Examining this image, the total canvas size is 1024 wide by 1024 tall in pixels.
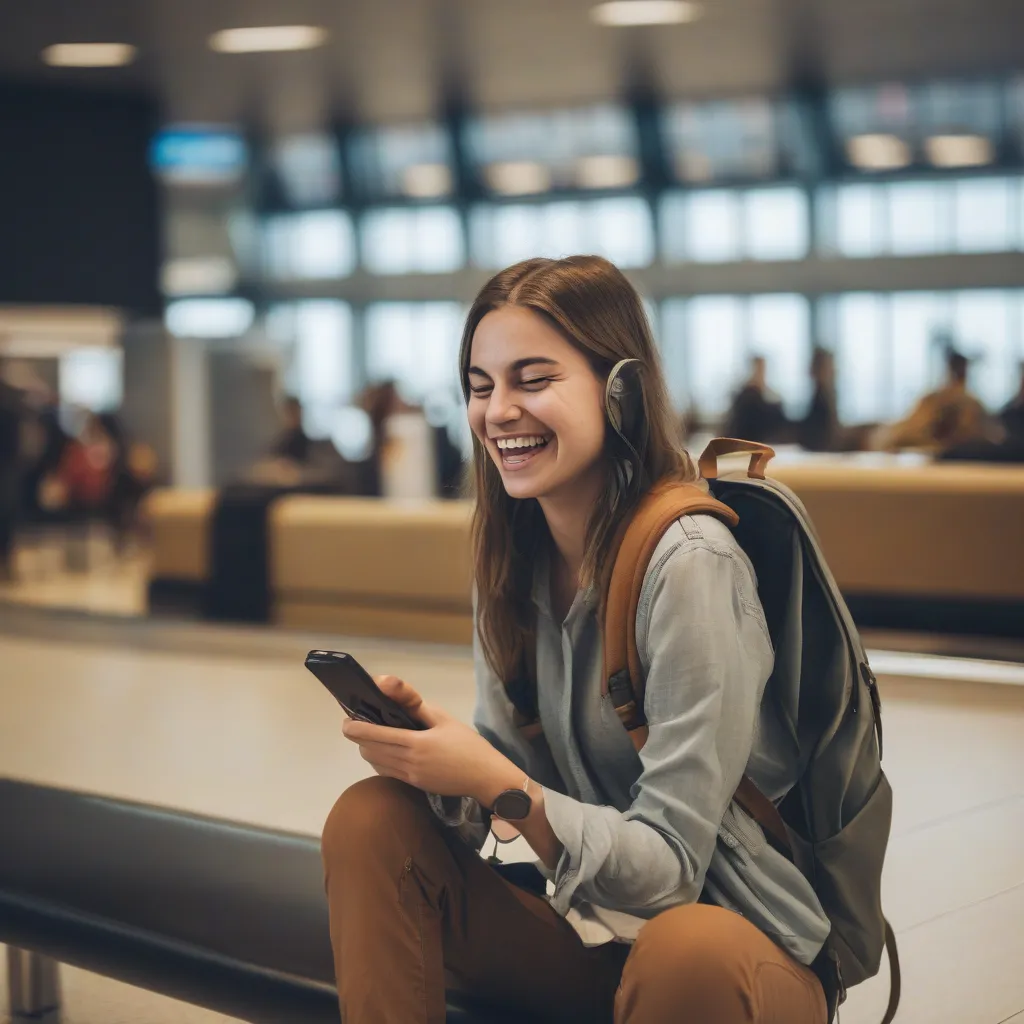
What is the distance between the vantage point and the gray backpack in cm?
157

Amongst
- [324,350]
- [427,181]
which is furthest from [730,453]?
[324,350]

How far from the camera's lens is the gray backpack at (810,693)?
1.57 meters

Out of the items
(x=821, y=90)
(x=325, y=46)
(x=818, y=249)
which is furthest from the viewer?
(x=818, y=249)

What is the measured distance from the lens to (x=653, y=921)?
4.91ft

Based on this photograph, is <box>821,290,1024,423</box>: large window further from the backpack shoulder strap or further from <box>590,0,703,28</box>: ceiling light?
the backpack shoulder strap

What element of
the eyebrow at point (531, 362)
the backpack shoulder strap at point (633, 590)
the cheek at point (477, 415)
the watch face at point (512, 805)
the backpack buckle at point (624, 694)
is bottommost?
the watch face at point (512, 805)

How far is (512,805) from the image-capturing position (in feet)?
5.01

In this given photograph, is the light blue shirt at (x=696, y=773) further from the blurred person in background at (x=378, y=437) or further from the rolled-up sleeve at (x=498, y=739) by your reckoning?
the blurred person in background at (x=378, y=437)

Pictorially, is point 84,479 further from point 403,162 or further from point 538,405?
point 538,405

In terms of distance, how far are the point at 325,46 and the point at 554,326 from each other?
11.8 meters

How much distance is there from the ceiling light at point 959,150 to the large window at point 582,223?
403 cm

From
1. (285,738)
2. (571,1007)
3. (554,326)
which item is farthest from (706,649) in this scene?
(285,738)

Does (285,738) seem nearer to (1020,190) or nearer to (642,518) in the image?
(642,518)

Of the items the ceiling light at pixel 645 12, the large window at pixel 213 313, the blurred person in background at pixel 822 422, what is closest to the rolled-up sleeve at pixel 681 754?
the ceiling light at pixel 645 12
